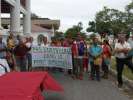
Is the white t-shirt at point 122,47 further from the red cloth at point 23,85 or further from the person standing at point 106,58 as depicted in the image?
the red cloth at point 23,85

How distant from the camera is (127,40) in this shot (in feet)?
56.7

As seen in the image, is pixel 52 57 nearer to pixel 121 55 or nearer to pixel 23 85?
pixel 121 55

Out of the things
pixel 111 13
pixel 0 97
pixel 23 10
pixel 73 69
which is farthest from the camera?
pixel 111 13

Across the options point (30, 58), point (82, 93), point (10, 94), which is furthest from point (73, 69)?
point (10, 94)

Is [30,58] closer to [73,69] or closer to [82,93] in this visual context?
[73,69]

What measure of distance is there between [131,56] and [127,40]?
1.14 metres

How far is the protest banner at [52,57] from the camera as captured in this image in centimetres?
2159

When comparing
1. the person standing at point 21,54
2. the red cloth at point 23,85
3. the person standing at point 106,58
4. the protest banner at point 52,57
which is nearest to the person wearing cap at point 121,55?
the person standing at point 106,58

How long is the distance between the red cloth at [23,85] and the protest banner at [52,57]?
30.9ft

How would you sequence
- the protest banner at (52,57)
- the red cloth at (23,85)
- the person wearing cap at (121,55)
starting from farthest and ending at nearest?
the protest banner at (52,57) < the person wearing cap at (121,55) < the red cloth at (23,85)

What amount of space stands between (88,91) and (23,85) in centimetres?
627

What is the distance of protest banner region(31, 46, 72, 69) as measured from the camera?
21594mm

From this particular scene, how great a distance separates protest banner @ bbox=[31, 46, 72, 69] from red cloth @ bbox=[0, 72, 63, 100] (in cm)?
943

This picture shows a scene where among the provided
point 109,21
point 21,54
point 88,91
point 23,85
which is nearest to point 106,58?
point 21,54
